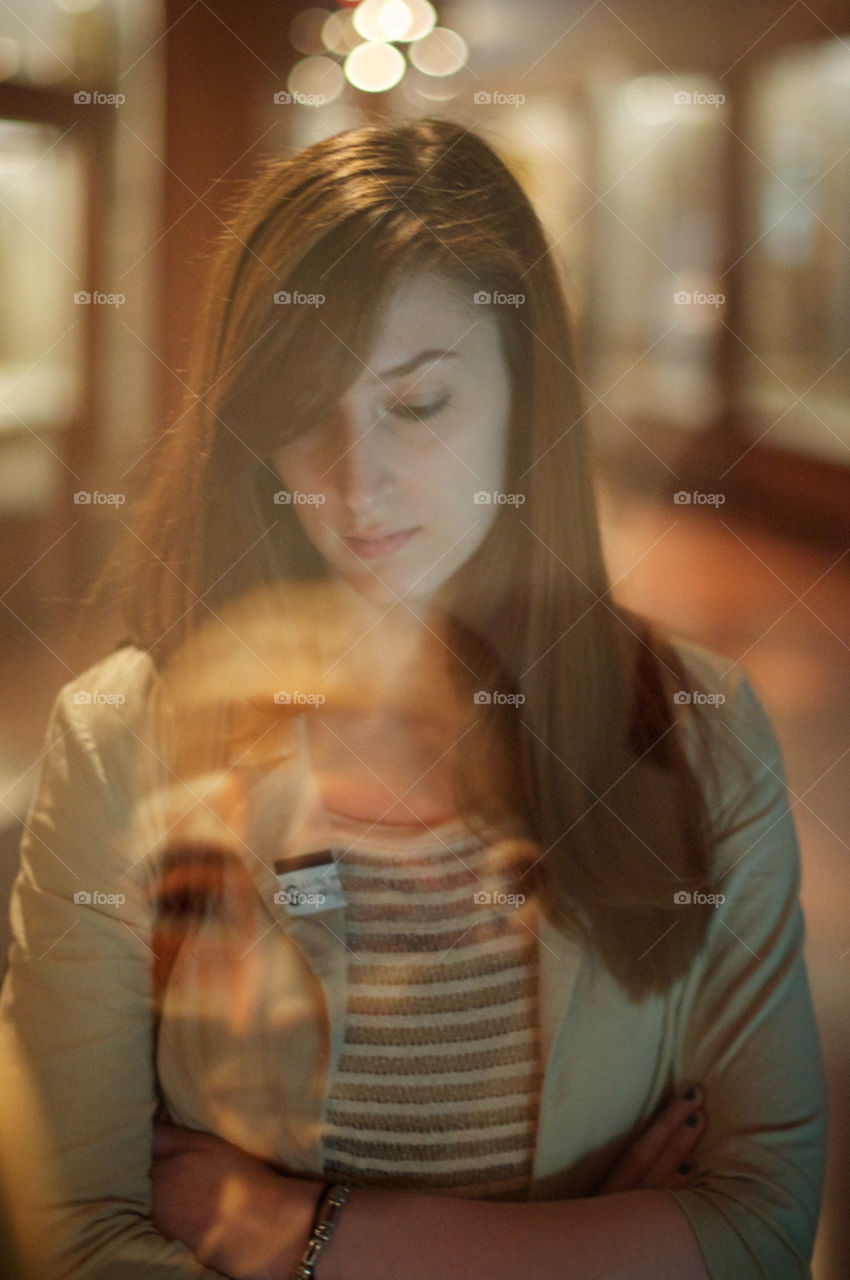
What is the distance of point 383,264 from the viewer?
0.84m

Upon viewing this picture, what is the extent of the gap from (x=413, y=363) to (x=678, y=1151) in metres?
0.74

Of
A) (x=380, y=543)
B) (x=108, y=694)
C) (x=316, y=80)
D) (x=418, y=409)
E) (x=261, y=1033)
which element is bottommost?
(x=261, y=1033)

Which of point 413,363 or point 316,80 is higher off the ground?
point 316,80

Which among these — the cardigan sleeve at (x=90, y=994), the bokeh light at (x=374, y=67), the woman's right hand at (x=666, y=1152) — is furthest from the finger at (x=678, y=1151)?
the bokeh light at (x=374, y=67)

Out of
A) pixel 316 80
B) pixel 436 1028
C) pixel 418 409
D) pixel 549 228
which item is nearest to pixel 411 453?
pixel 418 409

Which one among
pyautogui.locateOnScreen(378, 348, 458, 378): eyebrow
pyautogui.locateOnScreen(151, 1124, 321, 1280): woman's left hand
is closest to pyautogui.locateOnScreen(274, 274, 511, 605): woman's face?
pyautogui.locateOnScreen(378, 348, 458, 378): eyebrow

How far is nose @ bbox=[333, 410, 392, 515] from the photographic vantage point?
2.77 feet

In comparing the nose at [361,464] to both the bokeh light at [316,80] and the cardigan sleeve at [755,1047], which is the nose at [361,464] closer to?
the bokeh light at [316,80]

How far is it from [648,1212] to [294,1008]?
0.36m

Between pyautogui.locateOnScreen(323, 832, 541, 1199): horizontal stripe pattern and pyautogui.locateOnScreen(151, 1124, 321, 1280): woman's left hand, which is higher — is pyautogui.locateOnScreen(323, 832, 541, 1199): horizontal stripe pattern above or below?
above

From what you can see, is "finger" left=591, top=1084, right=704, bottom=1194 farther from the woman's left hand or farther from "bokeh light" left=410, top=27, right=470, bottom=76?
"bokeh light" left=410, top=27, right=470, bottom=76

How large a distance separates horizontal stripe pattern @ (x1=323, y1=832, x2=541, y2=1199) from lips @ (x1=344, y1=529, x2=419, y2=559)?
268mm

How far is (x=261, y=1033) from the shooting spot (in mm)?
896

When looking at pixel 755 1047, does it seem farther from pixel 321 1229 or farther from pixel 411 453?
pixel 411 453
